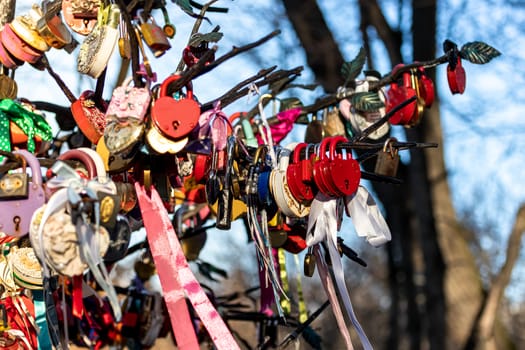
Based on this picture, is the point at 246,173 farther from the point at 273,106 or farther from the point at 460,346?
the point at 460,346

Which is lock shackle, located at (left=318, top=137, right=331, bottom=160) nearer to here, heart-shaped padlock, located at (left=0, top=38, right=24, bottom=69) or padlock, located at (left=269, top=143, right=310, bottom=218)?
padlock, located at (left=269, top=143, right=310, bottom=218)

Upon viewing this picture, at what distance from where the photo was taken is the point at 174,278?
1.06 m

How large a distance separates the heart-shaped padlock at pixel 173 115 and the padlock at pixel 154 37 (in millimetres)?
53

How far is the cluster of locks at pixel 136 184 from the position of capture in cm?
91

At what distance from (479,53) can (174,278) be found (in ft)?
2.55

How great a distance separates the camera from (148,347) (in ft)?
5.93

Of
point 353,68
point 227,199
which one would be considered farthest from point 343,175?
point 353,68

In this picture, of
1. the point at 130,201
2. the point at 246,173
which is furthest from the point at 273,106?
the point at 130,201

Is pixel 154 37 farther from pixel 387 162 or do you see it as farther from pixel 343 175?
pixel 387 162

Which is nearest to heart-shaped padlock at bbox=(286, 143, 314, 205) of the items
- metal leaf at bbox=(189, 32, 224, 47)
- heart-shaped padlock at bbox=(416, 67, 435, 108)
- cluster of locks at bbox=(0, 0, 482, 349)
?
cluster of locks at bbox=(0, 0, 482, 349)

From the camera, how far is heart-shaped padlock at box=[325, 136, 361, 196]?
1048mm

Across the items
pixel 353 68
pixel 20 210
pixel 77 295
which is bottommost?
pixel 77 295

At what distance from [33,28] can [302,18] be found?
8.21 feet

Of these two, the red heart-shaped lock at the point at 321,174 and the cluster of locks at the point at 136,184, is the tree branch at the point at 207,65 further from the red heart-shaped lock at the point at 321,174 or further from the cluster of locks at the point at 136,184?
the red heart-shaped lock at the point at 321,174
